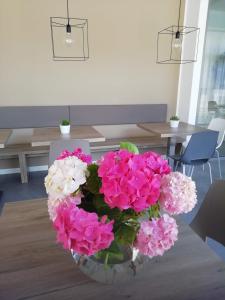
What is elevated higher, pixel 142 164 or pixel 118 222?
pixel 142 164

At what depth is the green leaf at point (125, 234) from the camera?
0.72 metres

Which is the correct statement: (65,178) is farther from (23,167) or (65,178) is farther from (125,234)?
(23,167)

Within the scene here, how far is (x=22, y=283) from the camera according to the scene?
80 centimetres

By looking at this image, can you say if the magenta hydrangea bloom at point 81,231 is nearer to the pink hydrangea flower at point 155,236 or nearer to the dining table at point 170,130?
the pink hydrangea flower at point 155,236

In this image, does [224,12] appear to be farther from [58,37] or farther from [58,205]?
[58,205]

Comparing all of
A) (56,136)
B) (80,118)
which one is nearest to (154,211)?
(56,136)

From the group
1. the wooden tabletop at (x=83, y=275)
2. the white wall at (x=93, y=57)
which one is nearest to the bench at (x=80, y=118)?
the white wall at (x=93, y=57)

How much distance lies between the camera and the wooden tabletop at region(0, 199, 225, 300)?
2.52ft

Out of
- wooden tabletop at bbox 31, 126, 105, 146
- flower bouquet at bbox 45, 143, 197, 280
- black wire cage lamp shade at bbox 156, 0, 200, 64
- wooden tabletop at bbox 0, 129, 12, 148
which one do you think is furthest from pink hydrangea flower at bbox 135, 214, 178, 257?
black wire cage lamp shade at bbox 156, 0, 200, 64

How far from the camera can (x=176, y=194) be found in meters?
0.69

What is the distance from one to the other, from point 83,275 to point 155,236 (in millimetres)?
308

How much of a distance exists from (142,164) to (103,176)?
11 centimetres

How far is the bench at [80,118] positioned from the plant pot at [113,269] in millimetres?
2550

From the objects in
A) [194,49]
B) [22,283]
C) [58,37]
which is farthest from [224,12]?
[22,283]
